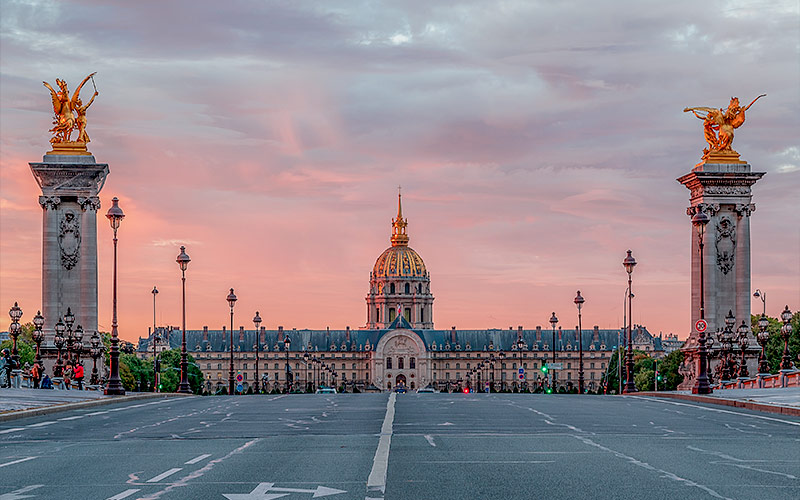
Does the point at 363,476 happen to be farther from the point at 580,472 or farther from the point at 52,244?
the point at 52,244

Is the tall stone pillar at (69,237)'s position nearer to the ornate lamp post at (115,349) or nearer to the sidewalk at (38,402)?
the ornate lamp post at (115,349)

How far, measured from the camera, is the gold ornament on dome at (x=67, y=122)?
7700cm

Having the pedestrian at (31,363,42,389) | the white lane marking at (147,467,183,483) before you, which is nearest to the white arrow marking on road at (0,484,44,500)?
the white lane marking at (147,467,183,483)

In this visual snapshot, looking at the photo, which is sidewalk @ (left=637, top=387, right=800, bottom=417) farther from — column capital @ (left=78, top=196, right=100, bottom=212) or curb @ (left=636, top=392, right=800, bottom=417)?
column capital @ (left=78, top=196, right=100, bottom=212)

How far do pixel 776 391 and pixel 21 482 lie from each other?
36.9m

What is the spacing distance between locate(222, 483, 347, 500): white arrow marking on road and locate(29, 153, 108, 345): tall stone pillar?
6110 cm

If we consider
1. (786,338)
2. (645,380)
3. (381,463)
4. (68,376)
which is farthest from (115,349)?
(645,380)

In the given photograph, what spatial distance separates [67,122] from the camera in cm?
7800

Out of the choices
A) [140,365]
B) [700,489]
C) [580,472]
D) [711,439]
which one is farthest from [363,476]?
[140,365]

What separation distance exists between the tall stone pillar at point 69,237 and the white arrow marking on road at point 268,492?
200ft

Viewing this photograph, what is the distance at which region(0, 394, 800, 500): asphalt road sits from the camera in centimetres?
1526

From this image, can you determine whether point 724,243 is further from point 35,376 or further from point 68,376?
point 35,376

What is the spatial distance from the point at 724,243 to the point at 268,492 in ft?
206

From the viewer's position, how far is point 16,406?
119 feet
